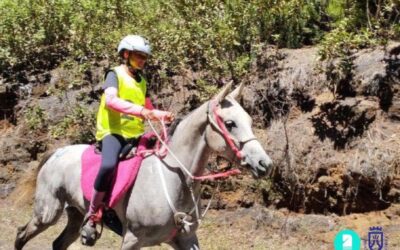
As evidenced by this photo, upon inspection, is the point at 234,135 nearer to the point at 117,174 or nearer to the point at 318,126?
the point at 117,174

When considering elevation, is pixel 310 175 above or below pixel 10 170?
above

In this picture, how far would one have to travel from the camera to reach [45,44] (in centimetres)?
1302

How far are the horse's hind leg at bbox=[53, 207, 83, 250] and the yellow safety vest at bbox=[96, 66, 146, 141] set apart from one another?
1211 mm

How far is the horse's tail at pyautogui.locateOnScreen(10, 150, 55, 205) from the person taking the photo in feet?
35.9

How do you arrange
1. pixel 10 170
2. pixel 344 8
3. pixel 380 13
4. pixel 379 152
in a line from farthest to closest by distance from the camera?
pixel 10 170, pixel 344 8, pixel 380 13, pixel 379 152

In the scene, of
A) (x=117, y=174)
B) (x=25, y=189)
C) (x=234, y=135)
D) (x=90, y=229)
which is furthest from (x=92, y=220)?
(x=25, y=189)

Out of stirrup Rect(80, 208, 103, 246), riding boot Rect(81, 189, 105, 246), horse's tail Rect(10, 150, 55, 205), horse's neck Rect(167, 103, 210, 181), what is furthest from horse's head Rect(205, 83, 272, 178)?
horse's tail Rect(10, 150, 55, 205)

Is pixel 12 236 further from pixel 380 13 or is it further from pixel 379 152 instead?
pixel 380 13

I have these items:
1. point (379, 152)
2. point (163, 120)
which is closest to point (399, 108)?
point (379, 152)

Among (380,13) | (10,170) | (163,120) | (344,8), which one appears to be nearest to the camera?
(163,120)

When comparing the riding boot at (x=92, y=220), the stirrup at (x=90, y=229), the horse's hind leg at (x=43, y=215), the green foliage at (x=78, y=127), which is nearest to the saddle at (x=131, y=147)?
the riding boot at (x=92, y=220)

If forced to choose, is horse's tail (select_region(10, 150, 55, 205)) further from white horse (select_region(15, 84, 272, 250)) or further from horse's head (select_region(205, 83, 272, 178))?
horse's head (select_region(205, 83, 272, 178))

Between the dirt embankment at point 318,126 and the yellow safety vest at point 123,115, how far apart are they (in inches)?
141

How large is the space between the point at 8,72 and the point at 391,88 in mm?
8207
